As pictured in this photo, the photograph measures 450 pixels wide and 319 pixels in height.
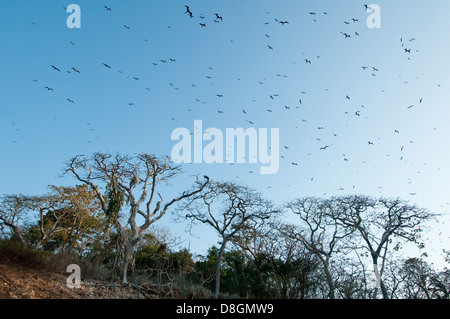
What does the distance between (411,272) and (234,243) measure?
12.9 metres

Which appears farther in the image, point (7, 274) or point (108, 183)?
point (108, 183)

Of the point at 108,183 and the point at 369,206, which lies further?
the point at 369,206

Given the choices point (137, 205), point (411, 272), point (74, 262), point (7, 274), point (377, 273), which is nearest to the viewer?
point (7, 274)

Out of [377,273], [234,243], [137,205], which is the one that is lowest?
[377,273]

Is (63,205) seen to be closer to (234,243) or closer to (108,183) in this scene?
(108,183)

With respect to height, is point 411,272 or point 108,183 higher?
point 108,183

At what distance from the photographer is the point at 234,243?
85.0 feet

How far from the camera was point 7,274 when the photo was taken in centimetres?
1016
